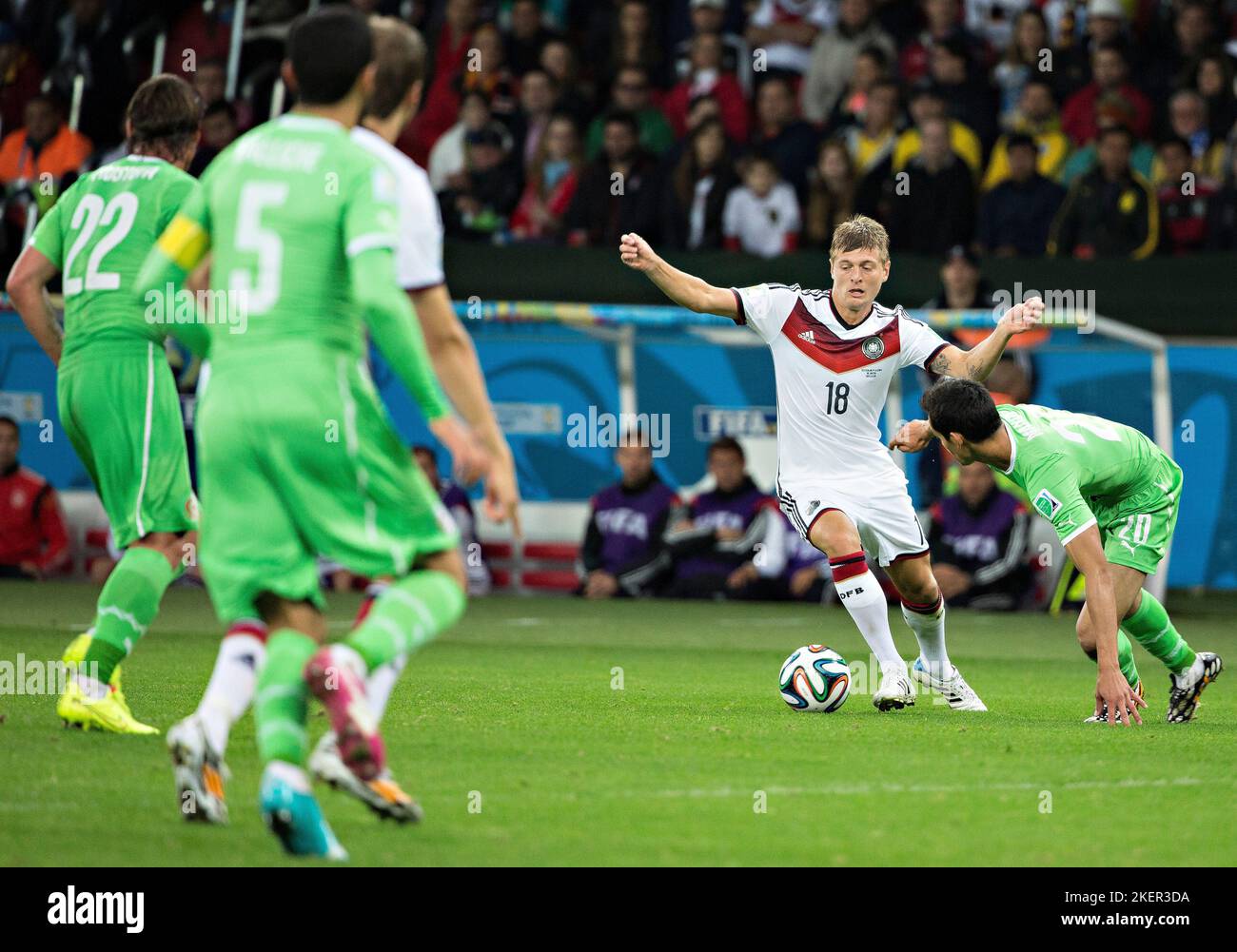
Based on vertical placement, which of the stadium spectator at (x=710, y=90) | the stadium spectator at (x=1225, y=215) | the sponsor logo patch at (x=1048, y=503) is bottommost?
the sponsor logo patch at (x=1048, y=503)

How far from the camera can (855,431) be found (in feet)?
30.8

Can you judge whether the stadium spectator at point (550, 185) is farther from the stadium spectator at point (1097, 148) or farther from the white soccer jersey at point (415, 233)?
the white soccer jersey at point (415, 233)

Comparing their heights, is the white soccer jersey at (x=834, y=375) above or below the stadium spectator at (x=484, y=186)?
below

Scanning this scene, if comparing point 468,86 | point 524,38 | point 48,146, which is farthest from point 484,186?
point 48,146

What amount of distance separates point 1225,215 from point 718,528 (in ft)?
15.4

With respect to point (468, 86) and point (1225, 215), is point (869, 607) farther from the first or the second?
point (468, 86)

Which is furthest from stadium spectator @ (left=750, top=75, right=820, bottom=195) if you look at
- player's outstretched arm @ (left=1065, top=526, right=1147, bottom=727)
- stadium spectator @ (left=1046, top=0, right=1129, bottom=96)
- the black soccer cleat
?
player's outstretched arm @ (left=1065, top=526, right=1147, bottom=727)

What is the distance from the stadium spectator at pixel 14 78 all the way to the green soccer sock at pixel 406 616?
15.9m

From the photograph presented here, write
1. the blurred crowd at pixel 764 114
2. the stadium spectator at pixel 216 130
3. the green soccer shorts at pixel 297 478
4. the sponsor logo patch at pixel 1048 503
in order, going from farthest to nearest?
the stadium spectator at pixel 216 130, the blurred crowd at pixel 764 114, the sponsor logo patch at pixel 1048 503, the green soccer shorts at pixel 297 478

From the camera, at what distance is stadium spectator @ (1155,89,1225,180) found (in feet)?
52.9

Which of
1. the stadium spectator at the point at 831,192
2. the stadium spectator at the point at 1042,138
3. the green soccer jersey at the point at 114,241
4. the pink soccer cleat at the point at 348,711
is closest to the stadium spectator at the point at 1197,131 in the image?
the stadium spectator at the point at 1042,138

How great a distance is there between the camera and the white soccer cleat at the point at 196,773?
5.61 metres

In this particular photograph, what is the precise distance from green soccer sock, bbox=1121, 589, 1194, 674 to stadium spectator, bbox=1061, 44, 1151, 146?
8682mm

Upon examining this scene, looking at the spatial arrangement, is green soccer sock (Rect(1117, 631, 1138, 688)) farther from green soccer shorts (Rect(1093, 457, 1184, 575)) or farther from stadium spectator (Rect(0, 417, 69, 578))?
stadium spectator (Rect(0, 417, 69, 578))
